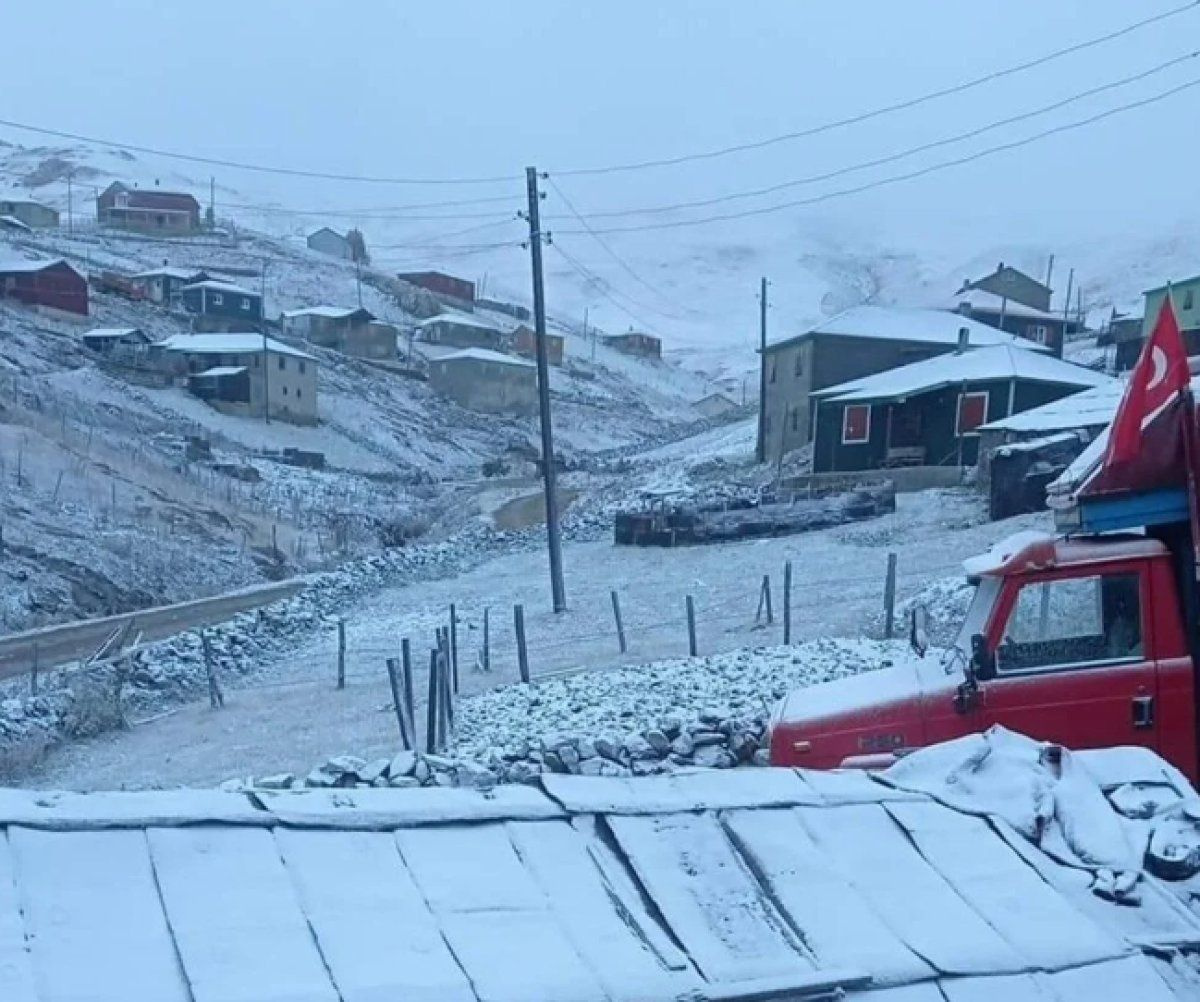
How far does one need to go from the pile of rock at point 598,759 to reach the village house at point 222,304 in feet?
231

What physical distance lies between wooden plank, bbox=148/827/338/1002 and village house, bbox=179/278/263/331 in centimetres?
7955

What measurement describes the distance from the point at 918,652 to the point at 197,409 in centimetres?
5387

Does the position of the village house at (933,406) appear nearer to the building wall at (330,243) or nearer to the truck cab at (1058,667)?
the truck cab at (1058,667)

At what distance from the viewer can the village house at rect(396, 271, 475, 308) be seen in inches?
4848

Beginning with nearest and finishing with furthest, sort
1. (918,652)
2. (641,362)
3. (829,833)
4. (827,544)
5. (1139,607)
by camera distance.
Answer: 1. (829,833)
2. (1139,607)
3. (918,652)
4. (827,544)
5. (641,362)

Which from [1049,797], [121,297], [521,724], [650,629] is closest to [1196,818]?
[1049,797]

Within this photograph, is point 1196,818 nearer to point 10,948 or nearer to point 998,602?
point 10,948

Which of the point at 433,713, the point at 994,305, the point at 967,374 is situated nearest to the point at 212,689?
the point at 433,713

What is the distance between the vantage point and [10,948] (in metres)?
2.91

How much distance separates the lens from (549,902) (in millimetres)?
3455

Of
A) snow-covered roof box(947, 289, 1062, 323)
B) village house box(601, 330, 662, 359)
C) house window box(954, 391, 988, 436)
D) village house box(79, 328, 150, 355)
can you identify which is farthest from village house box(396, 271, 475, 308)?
house window box(954, 391, 988, 436)

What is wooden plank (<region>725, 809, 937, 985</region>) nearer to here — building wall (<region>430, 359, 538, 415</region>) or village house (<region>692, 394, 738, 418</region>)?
building wall (<region>430, 359, 538, 415</region>)

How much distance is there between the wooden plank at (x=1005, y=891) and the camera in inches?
138

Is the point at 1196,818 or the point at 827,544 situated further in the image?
the point at 827,544
